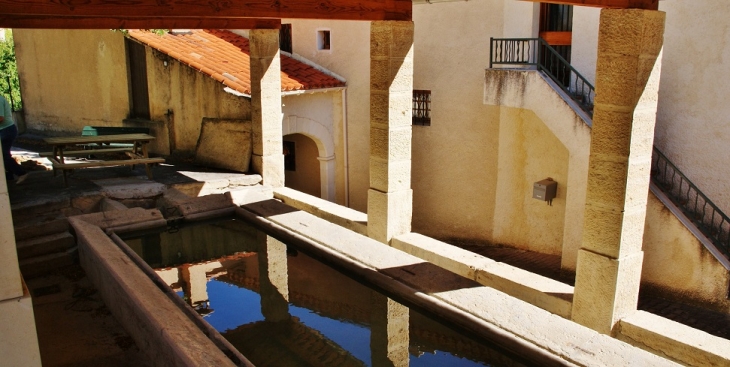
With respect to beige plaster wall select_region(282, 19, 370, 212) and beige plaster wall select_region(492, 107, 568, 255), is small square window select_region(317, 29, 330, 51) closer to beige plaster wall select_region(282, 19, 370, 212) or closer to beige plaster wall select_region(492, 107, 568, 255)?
beige plaster wall select_region(282, 19, 370, 212)

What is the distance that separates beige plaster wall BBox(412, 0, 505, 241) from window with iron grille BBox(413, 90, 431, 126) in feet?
0.38

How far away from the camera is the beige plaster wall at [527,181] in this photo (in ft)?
38.1

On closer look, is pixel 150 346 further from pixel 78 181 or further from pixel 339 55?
pixel 339 55

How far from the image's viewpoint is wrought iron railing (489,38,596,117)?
10.5 metres

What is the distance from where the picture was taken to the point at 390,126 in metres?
7.45

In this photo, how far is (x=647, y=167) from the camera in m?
5.50

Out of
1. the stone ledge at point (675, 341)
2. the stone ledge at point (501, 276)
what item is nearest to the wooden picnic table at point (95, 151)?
the stone ledge at point (501, 276)

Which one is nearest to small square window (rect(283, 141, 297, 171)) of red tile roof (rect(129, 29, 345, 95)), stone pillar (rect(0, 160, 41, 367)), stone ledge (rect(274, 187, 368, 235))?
red tile roof (rect(129, 29, 345, 95))

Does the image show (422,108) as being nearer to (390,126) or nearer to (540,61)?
(540,61)

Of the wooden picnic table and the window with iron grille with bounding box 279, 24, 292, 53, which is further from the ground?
the window with iron grille with bounding box 279, 24, 292, 53

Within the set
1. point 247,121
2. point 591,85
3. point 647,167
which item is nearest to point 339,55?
point 247,121

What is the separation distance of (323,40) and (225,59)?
3062mm

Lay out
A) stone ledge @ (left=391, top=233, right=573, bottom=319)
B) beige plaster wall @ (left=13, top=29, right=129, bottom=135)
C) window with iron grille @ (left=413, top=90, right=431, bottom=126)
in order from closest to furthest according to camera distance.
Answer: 1. stone ledge @ (left=391, top=233, right=573, bottom=319)
2. window with iron grille @ (left=413, top=90, right=431, bottom=126)
3. beige plaster wall @ (left=13, top=29, right=129, bottom=135)

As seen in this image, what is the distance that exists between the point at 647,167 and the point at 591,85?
210 inches
